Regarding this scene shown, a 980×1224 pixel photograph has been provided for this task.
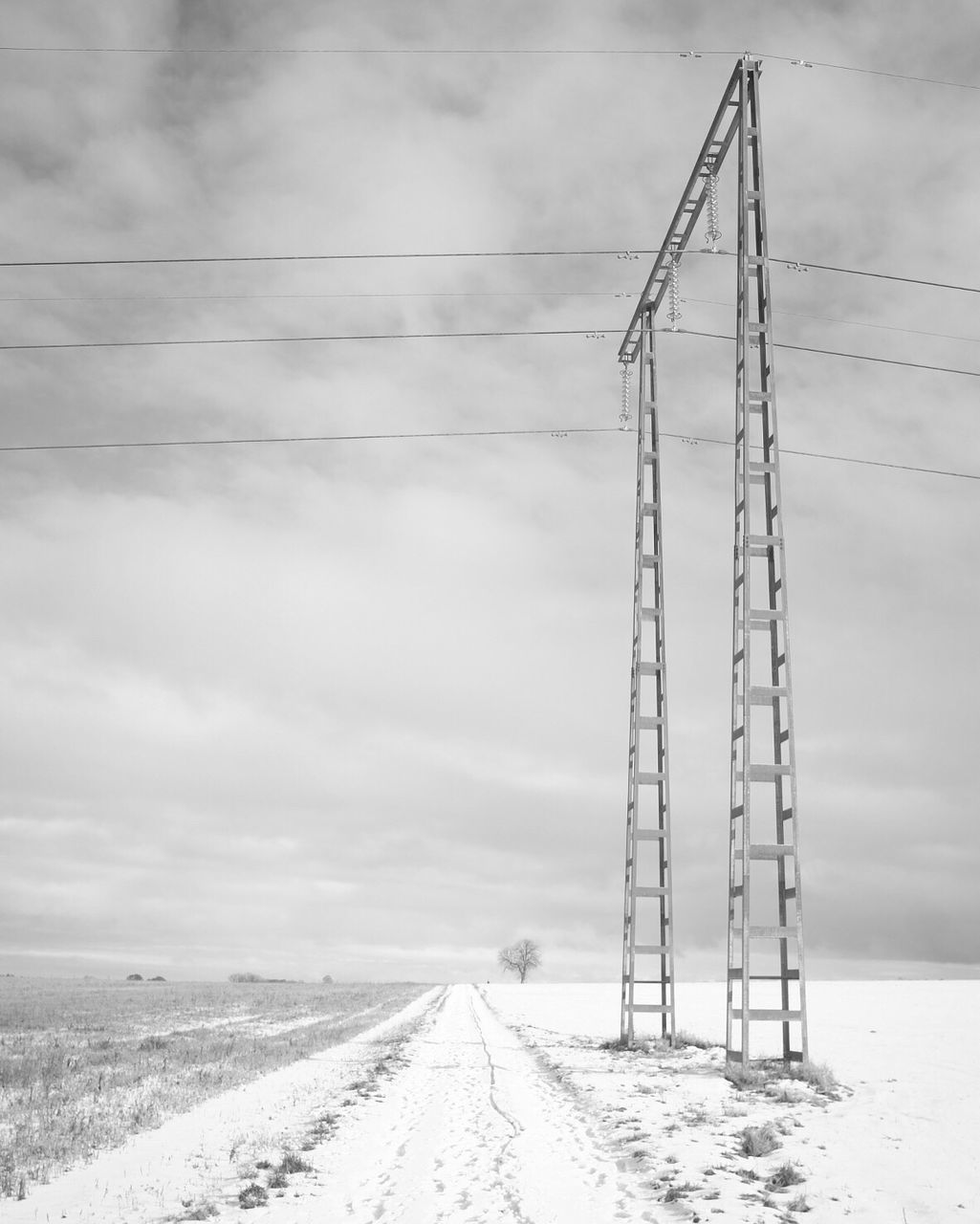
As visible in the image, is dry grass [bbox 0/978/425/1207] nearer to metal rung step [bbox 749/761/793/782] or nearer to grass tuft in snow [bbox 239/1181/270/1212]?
grass tuft in snow [bbox 239/1181/270/1212]

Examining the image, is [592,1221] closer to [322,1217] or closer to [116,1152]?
[322,1217]

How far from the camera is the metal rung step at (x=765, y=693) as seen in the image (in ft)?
76.1

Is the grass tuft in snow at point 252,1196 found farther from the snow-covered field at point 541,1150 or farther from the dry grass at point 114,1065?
the dry grass at point 114,1065

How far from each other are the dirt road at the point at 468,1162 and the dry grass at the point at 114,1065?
3665 millimetres

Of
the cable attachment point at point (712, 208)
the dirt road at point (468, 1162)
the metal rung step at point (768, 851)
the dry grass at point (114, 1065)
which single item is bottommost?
the dry grass at point (114, 1065)

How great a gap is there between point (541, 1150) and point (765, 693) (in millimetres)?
12453

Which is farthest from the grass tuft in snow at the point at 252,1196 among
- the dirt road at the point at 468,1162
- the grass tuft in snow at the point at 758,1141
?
the grass tuft in snow at the point at 758,1141

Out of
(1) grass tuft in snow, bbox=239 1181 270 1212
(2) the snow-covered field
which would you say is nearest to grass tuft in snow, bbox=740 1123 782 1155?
(2) the snow-covered field

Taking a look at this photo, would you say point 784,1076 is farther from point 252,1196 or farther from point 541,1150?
point 252,1196

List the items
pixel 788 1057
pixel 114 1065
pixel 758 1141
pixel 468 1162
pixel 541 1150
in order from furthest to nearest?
pixel 114 1065 → pixel 788 1057 → pixel 758 1141 → pixel 541 1150 → pixel 468 1162

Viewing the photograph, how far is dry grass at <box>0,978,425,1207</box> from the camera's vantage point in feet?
49.3

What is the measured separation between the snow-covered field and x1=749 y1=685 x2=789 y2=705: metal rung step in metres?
7.89

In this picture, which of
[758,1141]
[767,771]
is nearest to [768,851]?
[767,771]

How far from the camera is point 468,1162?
1246cm
